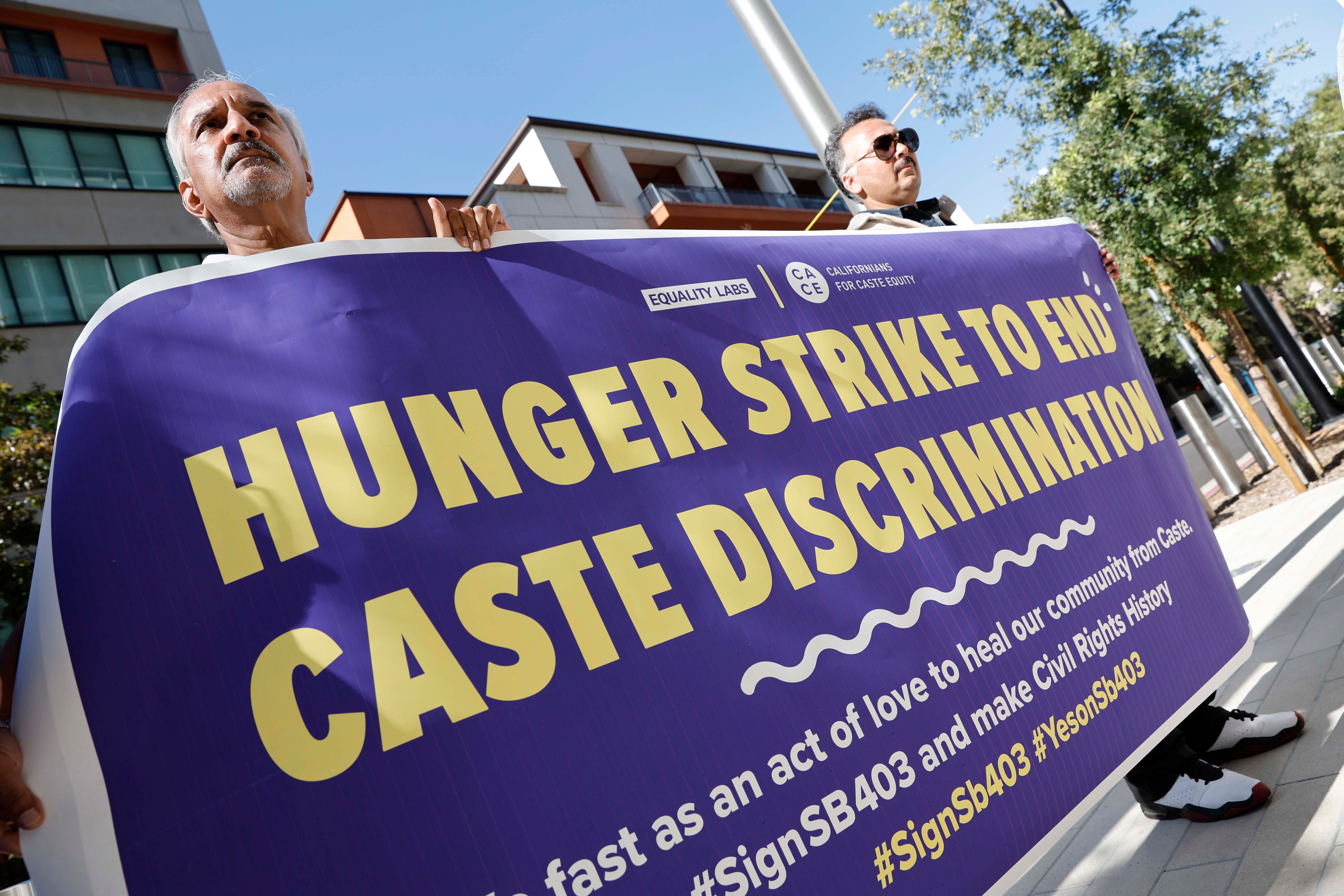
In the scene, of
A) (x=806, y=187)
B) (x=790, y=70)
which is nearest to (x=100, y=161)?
(x=790, y=70)

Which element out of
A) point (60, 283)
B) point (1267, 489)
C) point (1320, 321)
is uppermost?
point (60, 283)

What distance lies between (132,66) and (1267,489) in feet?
81.9

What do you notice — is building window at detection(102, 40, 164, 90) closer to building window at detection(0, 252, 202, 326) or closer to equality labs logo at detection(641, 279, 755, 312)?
building window at detection(0, 252, 202, 326)

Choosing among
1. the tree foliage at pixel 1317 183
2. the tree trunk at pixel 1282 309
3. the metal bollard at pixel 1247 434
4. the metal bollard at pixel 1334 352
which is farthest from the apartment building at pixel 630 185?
the metal bollard at pixel 1334 352

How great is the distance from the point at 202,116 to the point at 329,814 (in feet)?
5.20

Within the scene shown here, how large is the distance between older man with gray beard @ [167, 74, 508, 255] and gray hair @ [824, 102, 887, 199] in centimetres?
209

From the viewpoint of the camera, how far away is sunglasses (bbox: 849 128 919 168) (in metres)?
3.35

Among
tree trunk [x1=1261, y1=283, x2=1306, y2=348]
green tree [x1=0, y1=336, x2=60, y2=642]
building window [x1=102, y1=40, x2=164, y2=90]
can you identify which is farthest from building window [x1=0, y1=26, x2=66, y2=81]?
tree trunk [x1=1261, y1=283, x2=1306, y2=348]

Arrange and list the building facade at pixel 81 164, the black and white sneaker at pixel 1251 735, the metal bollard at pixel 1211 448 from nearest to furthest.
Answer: the black and white sneaker at pixel 1251 735, the metal bollard at pixel 1211 448, the building facade at pixel 81 164

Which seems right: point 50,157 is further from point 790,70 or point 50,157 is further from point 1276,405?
point 1276,405

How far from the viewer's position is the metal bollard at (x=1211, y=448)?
10.7 metres

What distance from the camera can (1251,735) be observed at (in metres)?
2.95

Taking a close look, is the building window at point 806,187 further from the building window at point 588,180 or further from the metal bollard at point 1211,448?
the metal bollard at point 1211,448

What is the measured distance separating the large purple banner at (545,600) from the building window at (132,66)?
22.9m
